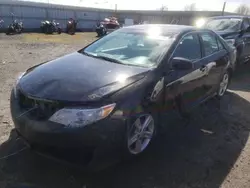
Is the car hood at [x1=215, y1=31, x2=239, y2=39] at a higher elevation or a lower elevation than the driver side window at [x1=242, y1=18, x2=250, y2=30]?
lower

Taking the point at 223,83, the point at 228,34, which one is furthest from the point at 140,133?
the point at 228,34

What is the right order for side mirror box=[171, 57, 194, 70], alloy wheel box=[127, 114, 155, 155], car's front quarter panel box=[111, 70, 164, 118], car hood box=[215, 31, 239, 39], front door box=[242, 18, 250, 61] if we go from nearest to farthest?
car's front quarter panel box=[111, 70, 164, 118]
alloy wheel box=[127, 114, 155, 155]
side mirror box=[171, 57, 194, 70]
car hood box=[215, 31, 239, 39]
front door box=[242, 18, 250, 61]

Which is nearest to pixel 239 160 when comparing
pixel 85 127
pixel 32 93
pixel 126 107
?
pixel 126 107

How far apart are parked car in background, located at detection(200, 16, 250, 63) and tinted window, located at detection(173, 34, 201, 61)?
12.8ft

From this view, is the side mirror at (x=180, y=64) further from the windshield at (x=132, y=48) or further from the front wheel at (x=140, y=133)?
the front wheel at (x=140, y=133)

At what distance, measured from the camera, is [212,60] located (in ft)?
15.4

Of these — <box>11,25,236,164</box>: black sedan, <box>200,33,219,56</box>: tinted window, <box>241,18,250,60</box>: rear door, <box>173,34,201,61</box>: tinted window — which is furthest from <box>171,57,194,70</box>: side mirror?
<box>241,18,250,60</box>: rear door

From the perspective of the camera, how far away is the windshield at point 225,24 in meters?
8.58

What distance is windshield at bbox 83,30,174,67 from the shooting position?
11.8 ft

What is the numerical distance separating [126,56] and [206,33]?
1854 millimetres

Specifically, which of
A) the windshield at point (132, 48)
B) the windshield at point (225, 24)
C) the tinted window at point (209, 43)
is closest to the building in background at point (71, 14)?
the windshield at point (225, 24)

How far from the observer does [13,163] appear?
3145mm

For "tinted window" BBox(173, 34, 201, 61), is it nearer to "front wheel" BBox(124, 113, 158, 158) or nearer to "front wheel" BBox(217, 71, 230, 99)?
"front wheel" BBox(124, 113, 158, 158)

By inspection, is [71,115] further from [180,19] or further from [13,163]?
[180,19]
